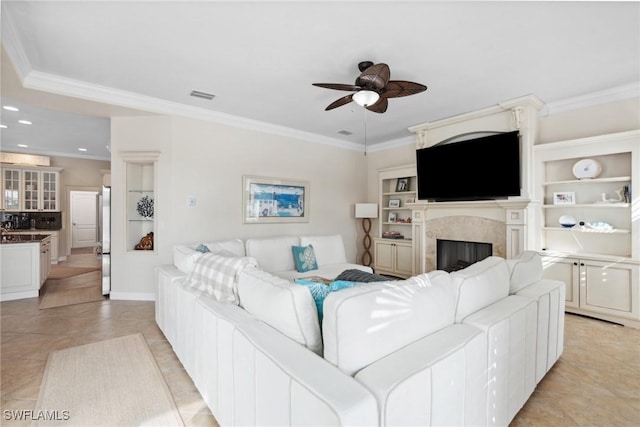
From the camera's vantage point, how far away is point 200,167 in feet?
13.9

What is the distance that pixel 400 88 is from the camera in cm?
274

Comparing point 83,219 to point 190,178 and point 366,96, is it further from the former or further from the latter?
point 366,96

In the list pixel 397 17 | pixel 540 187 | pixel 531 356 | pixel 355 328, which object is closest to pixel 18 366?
pixel 355 328

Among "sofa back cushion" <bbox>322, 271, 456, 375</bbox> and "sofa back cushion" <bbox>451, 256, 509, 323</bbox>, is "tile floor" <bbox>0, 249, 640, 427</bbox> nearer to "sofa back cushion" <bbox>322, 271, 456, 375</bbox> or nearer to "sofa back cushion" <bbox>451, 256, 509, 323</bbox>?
"sofa back cushion" <bbox>451, 256, 509, 323</bbox>

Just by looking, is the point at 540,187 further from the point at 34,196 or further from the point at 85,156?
the point at 34,196

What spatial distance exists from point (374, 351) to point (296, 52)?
252cm

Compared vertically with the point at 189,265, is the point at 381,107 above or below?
above

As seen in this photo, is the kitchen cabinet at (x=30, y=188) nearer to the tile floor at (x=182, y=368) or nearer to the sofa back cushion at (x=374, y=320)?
the tile floor at (x=182, y=368)

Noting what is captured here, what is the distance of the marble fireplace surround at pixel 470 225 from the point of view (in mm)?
3832

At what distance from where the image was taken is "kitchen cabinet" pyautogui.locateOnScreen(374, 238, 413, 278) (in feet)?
17.5

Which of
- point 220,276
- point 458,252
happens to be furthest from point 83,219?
point 458,252

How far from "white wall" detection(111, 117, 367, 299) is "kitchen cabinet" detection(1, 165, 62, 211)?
4.40 meters

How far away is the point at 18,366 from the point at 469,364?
320cm

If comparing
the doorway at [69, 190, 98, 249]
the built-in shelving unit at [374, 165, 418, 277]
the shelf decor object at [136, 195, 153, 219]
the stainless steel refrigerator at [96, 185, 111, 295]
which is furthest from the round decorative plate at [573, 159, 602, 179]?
the doorway at [69, 190, 98, 249]
